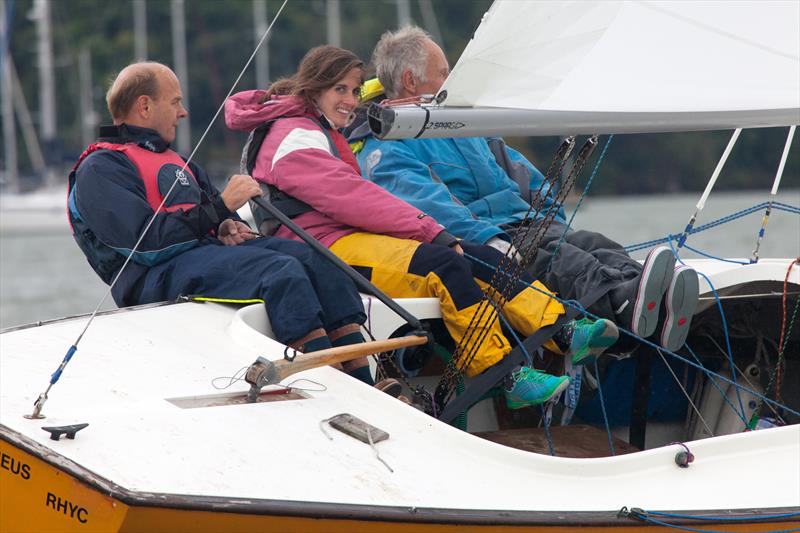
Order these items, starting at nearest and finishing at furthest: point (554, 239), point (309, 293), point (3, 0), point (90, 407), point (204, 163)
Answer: point (90, 407), point (309, 293), point (554, 239), point (3, 0), point (204, 163)

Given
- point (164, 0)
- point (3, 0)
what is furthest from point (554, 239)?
point (164, 0)

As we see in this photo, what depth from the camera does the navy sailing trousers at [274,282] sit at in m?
3.20

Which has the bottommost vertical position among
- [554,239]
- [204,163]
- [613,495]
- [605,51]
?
[613,495]

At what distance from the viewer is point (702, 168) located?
31469 millimetres

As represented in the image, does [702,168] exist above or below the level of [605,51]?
above

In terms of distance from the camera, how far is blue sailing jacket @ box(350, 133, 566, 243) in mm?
3977

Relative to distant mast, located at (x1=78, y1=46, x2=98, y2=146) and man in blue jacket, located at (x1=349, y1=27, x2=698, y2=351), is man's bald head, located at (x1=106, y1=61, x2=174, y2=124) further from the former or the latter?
distant mast, located at (x1=78, y1=46, x2=98, y2=146)

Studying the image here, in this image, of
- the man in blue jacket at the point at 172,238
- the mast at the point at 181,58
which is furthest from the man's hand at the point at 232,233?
the mast at the point at 181,58

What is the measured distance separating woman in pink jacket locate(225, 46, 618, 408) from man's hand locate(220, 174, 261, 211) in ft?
0.68

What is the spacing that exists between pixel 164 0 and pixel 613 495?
1295 inches

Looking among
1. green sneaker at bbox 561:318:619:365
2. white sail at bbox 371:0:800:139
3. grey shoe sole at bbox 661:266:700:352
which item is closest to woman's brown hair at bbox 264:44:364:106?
white sail at bbox 371:0:800:139

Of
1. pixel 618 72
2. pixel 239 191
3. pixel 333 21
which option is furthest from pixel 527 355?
pixel 333 21

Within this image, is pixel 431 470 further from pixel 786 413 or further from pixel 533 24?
pixel 786 413

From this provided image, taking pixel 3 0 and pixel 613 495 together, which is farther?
pixel 3 0
